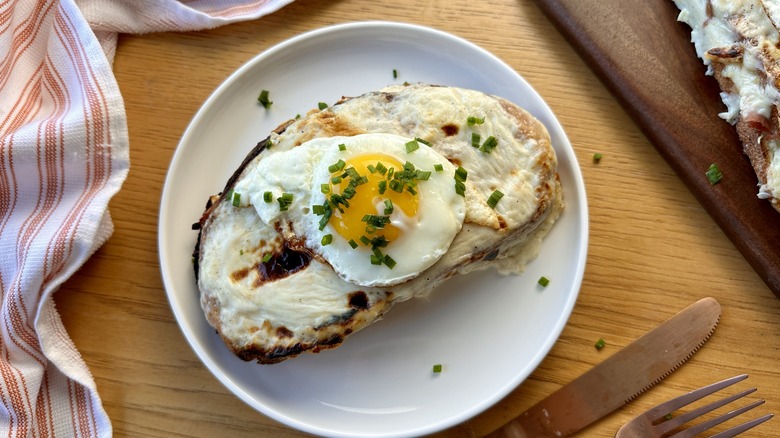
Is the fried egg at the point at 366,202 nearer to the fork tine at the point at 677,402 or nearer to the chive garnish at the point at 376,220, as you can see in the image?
the chive garnish at the point at 376,220

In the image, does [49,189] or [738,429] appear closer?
[738,429]

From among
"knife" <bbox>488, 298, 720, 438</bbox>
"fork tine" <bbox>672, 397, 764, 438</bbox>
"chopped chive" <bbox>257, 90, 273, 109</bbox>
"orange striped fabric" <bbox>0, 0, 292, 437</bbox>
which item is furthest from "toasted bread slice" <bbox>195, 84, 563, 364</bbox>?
"fork tine" <bbox>672, 397, 764, 438</bbox>

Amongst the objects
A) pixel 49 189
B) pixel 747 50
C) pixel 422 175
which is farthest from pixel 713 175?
pixel 49 189

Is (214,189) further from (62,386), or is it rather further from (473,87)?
(473,87)

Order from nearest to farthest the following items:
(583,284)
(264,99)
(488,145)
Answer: (488,145) < (583,284) < (264,99)

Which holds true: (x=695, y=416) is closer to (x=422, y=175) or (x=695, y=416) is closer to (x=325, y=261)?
(x=422, y=175)

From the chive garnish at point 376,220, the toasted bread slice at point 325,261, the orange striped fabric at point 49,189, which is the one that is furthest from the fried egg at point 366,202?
the orange striped fabric at point 49,189

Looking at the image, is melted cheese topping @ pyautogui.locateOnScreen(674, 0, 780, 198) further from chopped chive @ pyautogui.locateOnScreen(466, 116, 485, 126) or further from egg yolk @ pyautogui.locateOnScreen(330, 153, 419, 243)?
egg yolk @ pyautogui.locateOnScreen(330, 153, 419, 243)
